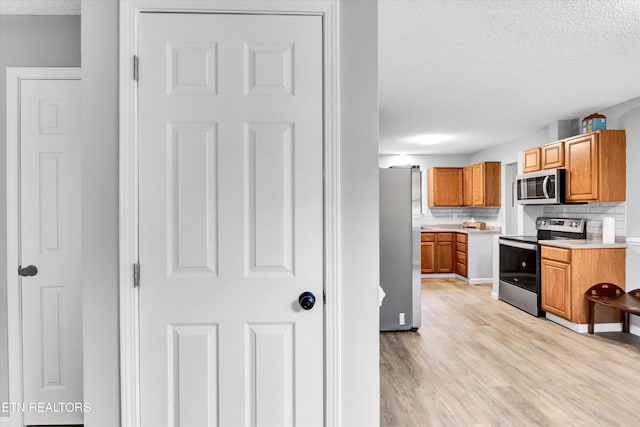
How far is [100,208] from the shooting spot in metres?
1.62

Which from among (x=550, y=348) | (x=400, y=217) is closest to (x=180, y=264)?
(x=400, y=217)

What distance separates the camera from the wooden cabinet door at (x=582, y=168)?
446 cm

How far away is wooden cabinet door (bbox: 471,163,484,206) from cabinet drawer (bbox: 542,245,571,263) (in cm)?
279

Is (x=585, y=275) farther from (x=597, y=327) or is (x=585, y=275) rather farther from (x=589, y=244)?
(x=597, y=327)

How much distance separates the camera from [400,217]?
439cm

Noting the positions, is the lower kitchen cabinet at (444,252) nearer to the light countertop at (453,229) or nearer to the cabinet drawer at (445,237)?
the cabinet drawer at (445,237)

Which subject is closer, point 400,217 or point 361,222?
point 361,222

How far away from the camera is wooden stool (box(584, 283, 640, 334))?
3979 millimetres

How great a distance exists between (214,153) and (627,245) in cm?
465

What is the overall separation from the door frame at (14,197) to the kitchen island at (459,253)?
21.5ft

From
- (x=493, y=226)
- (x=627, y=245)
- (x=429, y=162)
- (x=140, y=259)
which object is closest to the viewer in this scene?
(x=140, y=259)

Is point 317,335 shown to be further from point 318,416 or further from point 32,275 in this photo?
point 32,275

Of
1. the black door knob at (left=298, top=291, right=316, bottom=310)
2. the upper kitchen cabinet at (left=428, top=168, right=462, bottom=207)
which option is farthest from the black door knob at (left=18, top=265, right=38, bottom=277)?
the upper kitchen cabinet at (left=428, top=168, right=462, bottom=207)

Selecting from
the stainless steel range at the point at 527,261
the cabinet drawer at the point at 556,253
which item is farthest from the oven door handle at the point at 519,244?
the cabinet drawer at the point at 556,253
